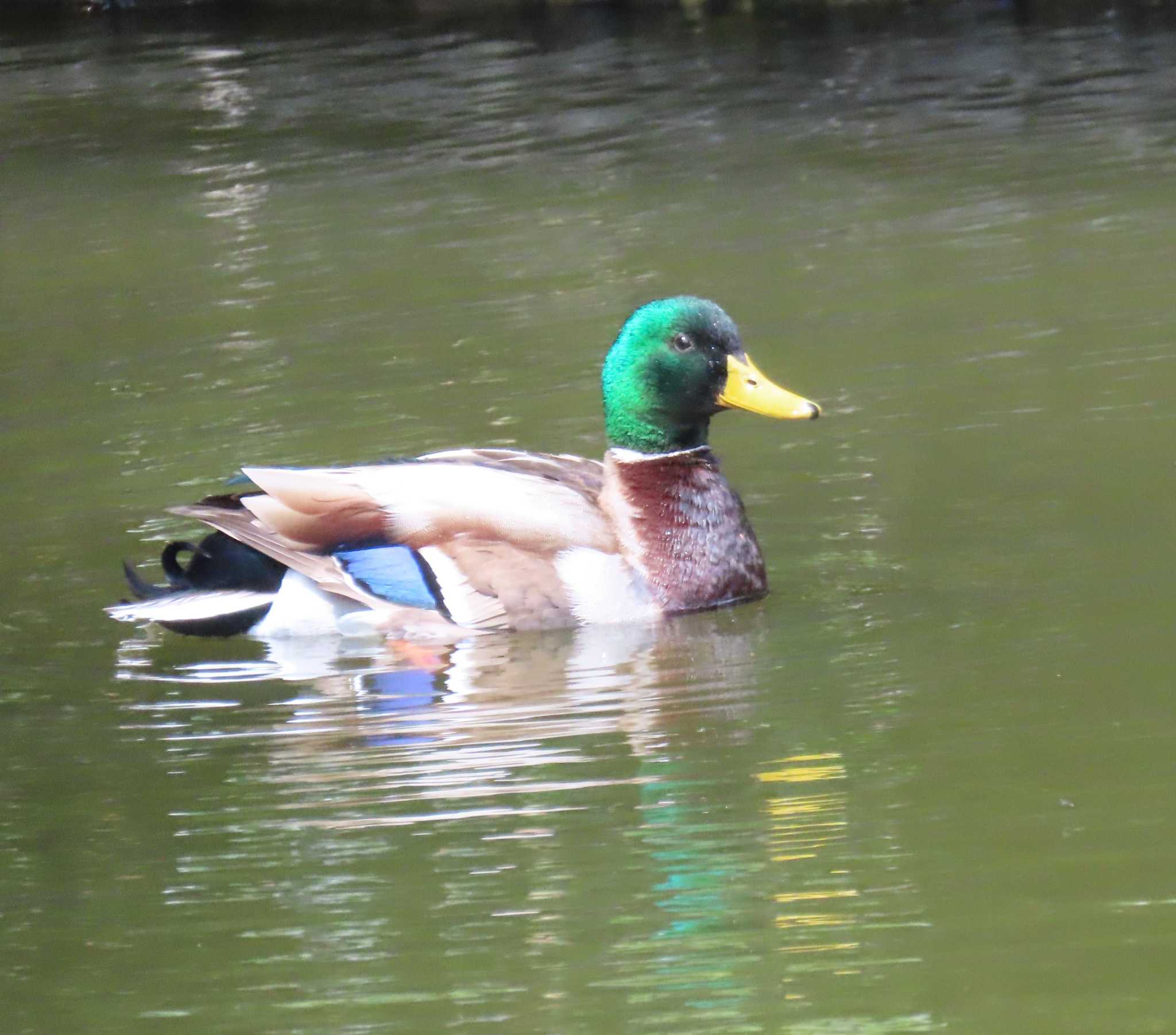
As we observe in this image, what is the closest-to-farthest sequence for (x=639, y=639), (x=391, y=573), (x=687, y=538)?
(x=639, y=639) < (x=391, y=573) < (x=687, y=538)

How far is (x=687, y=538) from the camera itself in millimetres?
7465

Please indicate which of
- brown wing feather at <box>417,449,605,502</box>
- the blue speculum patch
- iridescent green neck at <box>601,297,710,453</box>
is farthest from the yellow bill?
the blue speculum patch

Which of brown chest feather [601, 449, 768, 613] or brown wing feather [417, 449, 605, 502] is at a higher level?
brown wing feather [417, 449, 605, 502]

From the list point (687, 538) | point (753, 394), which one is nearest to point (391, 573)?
point (687, 538)

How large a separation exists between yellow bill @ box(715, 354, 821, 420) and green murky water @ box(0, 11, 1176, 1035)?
56cm

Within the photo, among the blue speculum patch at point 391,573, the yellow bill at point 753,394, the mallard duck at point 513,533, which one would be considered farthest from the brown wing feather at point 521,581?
the yellow bill at point 753,394

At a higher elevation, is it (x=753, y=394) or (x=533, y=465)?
(x=753, y=394)

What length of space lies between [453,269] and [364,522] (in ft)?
17.5

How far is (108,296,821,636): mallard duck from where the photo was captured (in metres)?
7.27

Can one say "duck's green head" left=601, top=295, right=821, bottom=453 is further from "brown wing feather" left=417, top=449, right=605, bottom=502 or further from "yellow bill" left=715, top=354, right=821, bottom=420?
"brown wing feather" left=417, top=449, right=605, bottom=502

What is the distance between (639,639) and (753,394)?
92cm

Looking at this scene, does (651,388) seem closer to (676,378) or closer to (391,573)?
(676,378)

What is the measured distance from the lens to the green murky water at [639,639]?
4844 millimetres

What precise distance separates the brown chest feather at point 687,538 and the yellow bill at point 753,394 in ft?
0.84
